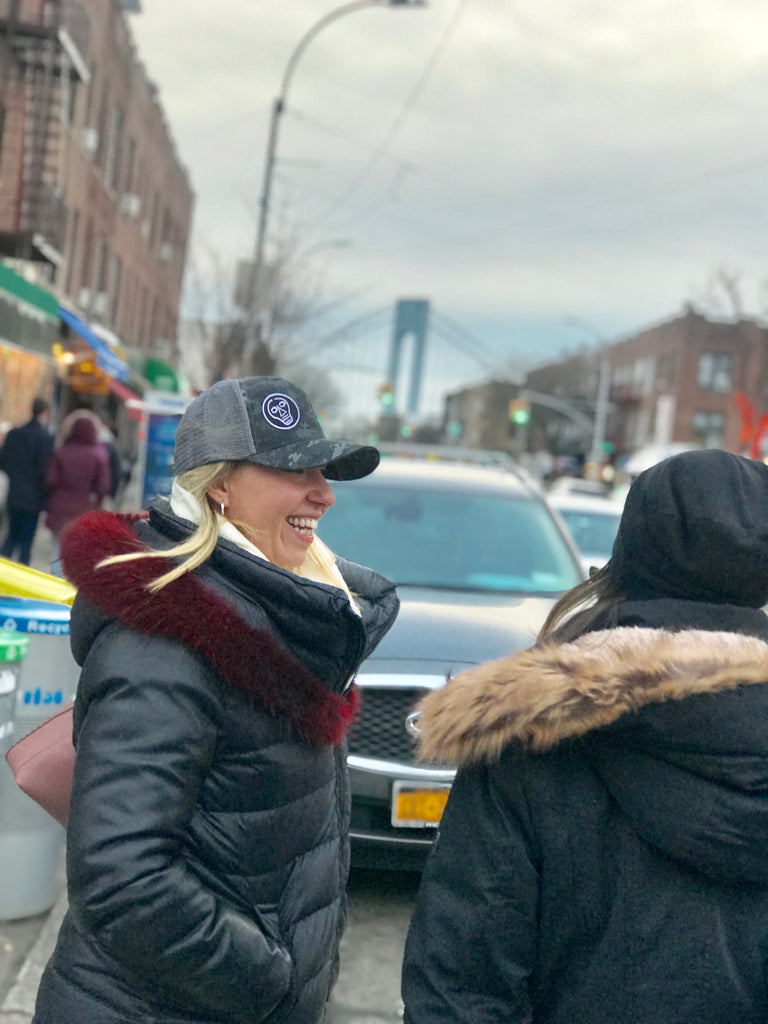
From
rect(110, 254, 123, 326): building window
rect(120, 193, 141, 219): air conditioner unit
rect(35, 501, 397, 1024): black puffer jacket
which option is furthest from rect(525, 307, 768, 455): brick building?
rect(35, 501, 397, 1024): black puffer jacket

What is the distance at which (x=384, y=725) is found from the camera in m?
4.61

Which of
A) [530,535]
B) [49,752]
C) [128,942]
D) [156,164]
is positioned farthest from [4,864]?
[156,164]

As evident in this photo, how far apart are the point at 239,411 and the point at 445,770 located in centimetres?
269

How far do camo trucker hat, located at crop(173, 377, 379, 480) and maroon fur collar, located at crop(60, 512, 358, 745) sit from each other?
21 cm

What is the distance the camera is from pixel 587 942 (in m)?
1.68

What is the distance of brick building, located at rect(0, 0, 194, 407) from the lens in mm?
20844

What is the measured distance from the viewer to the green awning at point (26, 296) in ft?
60.5

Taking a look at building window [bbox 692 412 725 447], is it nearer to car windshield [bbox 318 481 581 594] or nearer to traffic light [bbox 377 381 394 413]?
traffic light [bbox 377 381 394 413]

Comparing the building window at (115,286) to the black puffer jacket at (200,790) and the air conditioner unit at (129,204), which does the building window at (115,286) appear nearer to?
the air conditioner unit at (129,204)

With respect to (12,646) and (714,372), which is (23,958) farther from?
(714,372)

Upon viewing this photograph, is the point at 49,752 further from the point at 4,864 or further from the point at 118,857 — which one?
the point at 4,864

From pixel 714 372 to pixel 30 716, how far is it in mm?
65329

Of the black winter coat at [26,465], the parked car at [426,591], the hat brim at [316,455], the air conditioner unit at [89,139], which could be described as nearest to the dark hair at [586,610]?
the hat brim at [316,455]

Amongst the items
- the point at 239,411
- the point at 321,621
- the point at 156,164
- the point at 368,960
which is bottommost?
the point at 368,960
